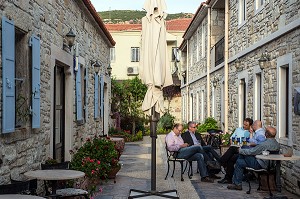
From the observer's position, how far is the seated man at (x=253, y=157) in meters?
8.66

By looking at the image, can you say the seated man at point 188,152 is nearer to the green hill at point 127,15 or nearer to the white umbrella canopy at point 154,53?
the white umbrella canopy at point 154,53

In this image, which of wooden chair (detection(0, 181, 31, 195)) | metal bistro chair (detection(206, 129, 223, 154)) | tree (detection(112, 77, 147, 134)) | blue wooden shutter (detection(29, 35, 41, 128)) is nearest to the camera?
wooden chair (detection(0, 181, 31, 195))

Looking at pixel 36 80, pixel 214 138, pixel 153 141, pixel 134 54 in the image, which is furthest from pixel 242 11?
pixel 134 54

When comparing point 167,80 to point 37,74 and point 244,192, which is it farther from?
point 244,192

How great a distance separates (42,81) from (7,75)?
2134 millimetres

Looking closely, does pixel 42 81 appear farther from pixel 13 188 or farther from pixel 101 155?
pixel 13 188

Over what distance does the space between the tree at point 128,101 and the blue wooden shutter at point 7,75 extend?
1922cm

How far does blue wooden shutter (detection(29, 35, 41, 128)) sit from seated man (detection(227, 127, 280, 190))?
3.84 metres

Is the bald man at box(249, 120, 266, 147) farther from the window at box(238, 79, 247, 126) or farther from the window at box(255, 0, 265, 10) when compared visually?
the window at box(238, 79, 247, 126)

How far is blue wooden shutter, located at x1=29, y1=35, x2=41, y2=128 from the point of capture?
6.79 meters

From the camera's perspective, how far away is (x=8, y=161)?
5.73m

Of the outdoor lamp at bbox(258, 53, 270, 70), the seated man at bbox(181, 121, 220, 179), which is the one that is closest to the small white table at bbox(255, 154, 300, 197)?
the seated man at bbox(181, 121, 220, 179)

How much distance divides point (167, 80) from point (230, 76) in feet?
25.3

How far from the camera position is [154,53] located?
25.1 feet
